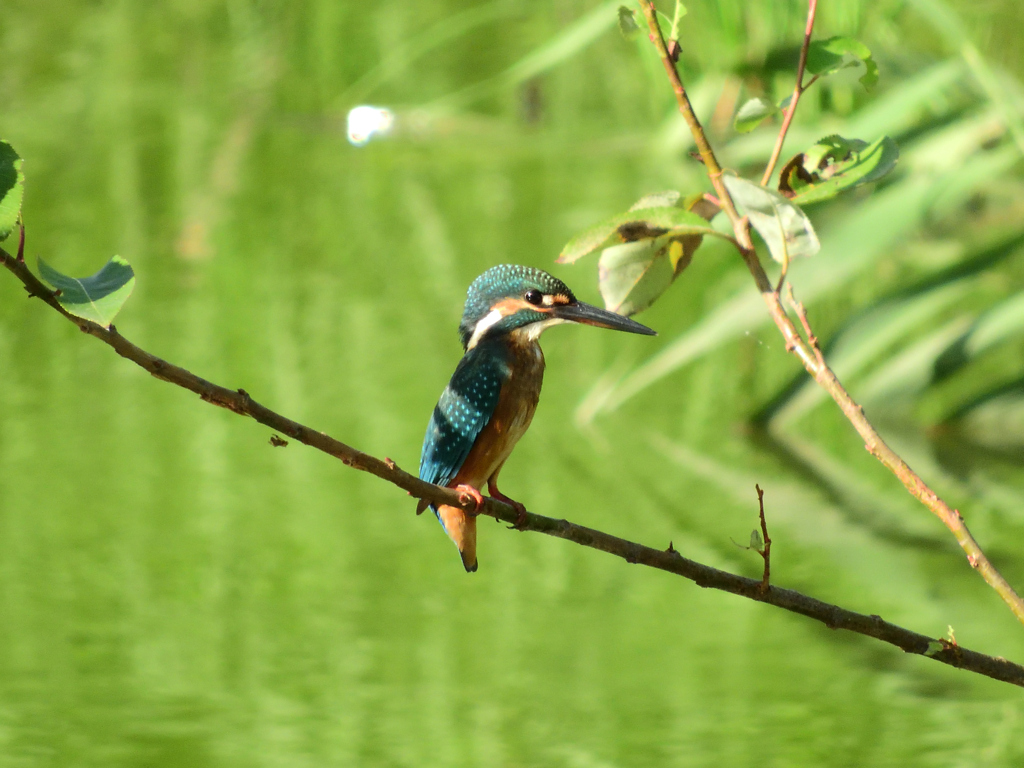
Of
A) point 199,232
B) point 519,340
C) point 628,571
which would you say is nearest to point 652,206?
point 519,340

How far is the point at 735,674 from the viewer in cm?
157

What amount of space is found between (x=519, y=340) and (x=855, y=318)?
1.37 m

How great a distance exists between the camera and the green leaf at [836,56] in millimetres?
826

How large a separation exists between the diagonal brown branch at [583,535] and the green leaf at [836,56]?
13.3 inches

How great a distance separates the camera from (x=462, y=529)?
0.83 meters

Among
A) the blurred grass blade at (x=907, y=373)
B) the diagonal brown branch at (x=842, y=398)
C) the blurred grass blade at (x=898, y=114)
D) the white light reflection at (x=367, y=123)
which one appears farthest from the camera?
the white light reflection at (x=367, y=123)

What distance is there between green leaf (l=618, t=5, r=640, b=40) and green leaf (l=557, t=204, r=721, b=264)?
0.12 meters

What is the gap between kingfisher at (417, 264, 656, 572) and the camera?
827 millimetres

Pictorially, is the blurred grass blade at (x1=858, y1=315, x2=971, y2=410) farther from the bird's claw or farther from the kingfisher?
the bird's claw

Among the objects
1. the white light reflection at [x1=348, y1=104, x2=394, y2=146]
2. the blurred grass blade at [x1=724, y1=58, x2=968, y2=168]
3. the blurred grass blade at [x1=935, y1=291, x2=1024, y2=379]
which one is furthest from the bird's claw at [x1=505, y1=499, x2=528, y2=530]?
the white light reflection at [x1=348, y1=104, x2=394, y2=146]

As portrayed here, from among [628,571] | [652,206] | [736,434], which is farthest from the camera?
[736,434]

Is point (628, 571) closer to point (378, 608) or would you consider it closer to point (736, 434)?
point (378, 608)

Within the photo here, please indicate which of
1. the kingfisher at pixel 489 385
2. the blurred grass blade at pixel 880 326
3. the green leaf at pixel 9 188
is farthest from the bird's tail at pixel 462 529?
the blurred grass blade at pixel 880 326

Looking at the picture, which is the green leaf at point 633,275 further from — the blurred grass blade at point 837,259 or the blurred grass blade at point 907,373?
the blurred grass blade at point 907,373
